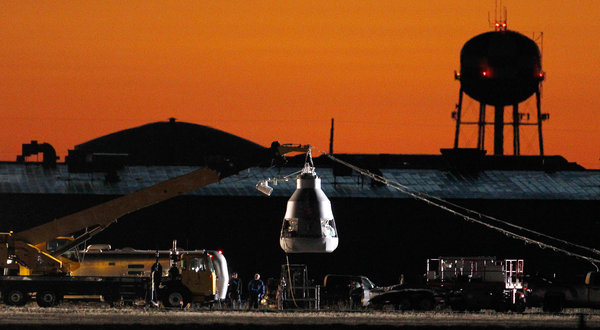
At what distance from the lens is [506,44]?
81.5 meters

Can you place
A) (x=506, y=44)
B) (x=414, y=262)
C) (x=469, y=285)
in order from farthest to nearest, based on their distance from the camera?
(x=506, y=44)
(x=414, y=262)
(x=469, y=285)

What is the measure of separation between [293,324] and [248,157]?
7289 millimetres

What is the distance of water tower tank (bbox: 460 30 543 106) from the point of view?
80.9m

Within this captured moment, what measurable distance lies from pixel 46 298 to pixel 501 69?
40.5 m

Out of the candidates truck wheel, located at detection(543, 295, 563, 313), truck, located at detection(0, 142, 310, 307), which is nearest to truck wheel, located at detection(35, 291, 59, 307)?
truck, located at detection(0, 142, 310, 307)

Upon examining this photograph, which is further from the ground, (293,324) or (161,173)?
(161,173)

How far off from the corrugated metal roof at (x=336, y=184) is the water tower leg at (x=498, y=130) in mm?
13910

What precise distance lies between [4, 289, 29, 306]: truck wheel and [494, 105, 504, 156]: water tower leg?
140 feet

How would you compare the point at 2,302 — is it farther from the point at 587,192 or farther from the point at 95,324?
the point at 587,192

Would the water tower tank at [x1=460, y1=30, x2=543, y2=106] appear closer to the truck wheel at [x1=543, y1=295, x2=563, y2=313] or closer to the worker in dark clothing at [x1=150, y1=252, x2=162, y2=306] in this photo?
the truck wheel at [x1=543, y1=295, x2=563, y2=313]

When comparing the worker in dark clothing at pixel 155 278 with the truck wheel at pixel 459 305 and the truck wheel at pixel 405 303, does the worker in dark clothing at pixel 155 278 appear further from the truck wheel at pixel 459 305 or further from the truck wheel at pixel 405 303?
the truck wheel at pixel 459 305

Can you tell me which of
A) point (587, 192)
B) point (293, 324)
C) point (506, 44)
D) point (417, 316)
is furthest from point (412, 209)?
point (293, 324)

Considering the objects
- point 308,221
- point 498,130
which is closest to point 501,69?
point 498,130

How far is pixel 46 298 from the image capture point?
48625mm
